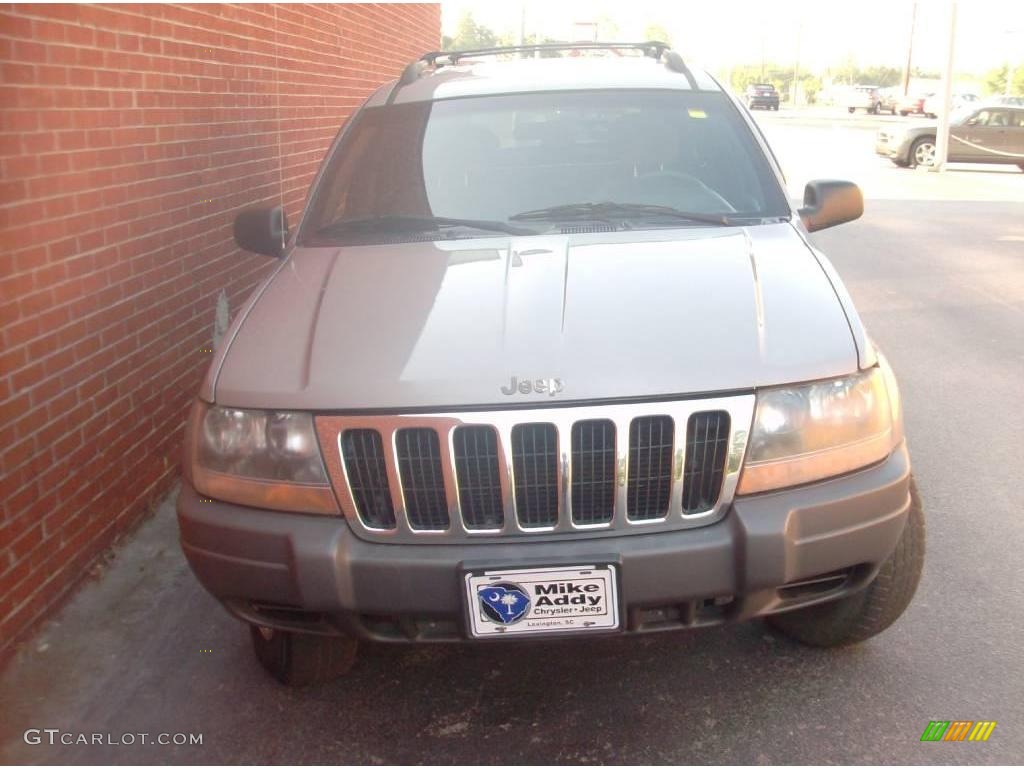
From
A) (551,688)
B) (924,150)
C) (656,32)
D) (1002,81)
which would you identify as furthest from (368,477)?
(656,32)

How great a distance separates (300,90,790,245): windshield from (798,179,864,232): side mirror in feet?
1.04

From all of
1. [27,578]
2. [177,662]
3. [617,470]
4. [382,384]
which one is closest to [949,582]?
[617,470]

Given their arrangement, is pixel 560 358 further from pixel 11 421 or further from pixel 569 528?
pixel 11 421

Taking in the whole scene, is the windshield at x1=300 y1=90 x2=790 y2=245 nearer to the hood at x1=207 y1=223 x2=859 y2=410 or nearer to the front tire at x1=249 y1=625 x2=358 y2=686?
the hood at x1=207 y1=223 x2=859 y2=410

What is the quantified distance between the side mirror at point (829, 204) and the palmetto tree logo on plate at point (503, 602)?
2237 mm

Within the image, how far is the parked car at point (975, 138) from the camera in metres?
24.3

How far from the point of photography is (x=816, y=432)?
2.96 metres

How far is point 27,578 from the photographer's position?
12.3 ft

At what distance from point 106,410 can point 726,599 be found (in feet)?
8.47

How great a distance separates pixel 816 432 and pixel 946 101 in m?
22.3

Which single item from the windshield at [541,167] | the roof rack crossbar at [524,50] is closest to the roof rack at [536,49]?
the roof rack crossbar at [524,50]

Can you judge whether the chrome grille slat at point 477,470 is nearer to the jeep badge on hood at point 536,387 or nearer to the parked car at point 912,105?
the jeep badge on hood at point 536,387

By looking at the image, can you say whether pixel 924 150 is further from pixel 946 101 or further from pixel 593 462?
pixel 593 462

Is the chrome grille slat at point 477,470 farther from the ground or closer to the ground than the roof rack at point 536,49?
closer to the ground
